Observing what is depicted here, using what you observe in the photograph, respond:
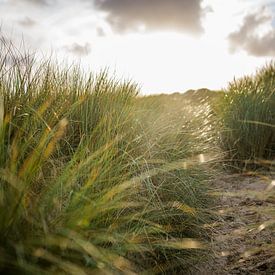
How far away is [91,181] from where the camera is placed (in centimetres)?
198

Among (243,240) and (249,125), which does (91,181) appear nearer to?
(243,240)

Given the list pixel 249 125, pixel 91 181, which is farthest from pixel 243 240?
pixel 249 125

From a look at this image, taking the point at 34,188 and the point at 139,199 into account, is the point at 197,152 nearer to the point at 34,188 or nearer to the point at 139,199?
the point at 139,199

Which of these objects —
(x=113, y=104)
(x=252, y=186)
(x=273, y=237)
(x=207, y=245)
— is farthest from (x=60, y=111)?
(x=252, y=186)

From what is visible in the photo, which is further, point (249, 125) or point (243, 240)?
point (249, 125)

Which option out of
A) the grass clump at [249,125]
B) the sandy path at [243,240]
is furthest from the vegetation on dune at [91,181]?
the grass clump at [249,125]

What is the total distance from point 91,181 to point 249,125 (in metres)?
3.50

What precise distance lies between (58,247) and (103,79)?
194cm

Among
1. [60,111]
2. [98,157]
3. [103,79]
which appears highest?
[103,79]

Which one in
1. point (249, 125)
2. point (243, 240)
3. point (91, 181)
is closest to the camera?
point (91, 181)

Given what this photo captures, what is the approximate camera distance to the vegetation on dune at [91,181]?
1.61m

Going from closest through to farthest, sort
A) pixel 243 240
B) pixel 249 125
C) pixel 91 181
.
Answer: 1. pixel 91 181
2. pixel 243 240
3. pixel 249 125

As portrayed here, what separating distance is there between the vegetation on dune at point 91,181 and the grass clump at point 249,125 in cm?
174

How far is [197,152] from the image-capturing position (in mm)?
3340
